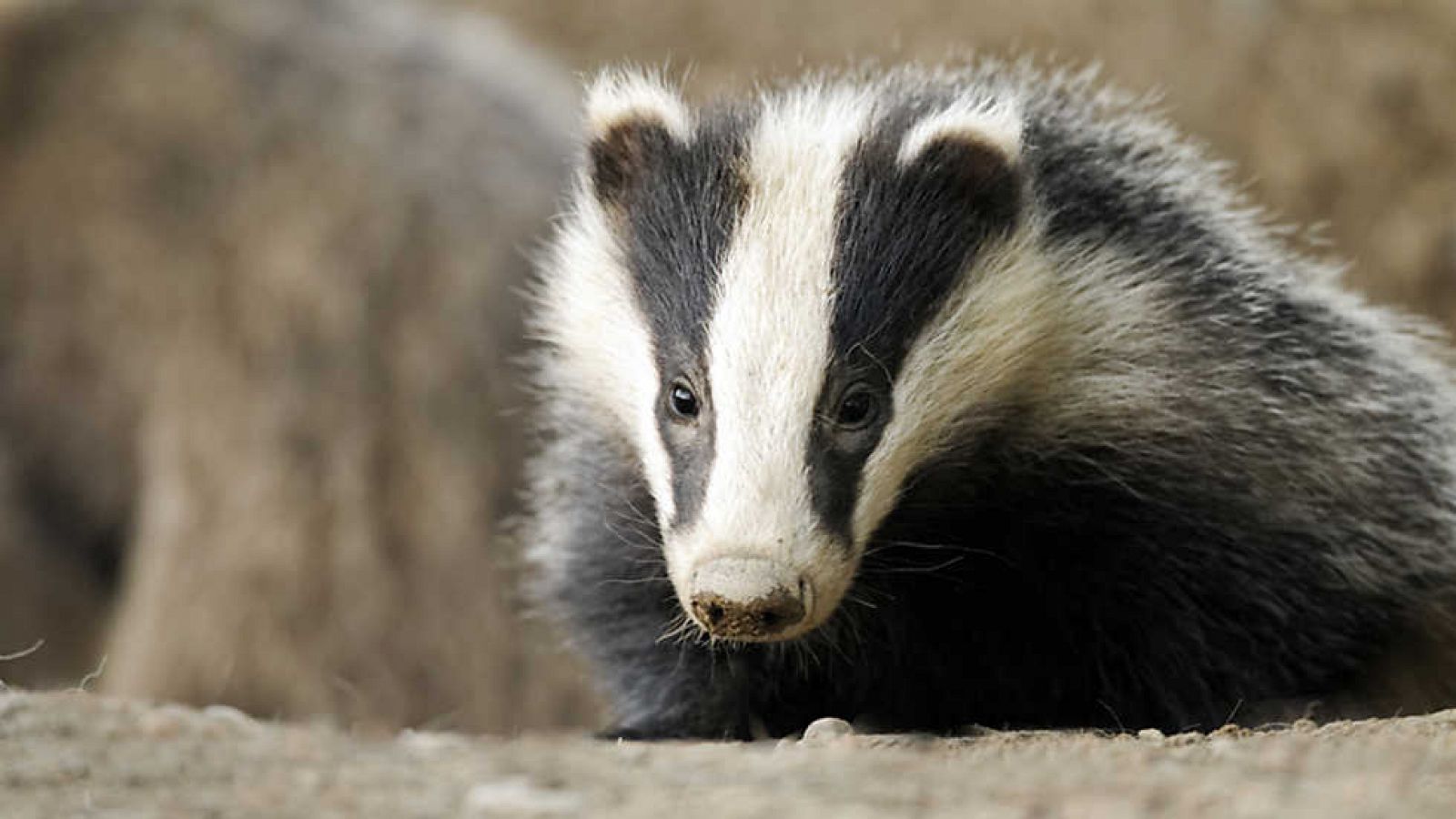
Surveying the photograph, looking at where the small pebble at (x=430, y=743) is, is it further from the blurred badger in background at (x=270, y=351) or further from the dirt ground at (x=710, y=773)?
the blurred badger in background at (x=270, y=351)

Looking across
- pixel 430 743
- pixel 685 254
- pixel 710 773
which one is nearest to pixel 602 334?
pixel 685 254

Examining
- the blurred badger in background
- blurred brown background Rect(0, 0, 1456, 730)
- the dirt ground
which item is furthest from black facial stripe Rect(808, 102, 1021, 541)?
the blurred badger in background

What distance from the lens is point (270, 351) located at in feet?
20.4

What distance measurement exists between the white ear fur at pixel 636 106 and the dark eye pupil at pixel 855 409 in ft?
1.95

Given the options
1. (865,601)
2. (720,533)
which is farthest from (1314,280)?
(720,533)

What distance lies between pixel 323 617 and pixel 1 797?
3608 mm

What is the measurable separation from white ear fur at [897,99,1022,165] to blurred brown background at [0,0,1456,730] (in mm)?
2593

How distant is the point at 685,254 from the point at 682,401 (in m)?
0.25

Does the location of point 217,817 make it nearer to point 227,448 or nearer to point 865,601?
point 865,601

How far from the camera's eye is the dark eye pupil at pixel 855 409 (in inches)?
113

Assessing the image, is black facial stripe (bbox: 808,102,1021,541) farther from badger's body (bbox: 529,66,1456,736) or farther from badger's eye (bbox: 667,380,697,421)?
badger's eye (bbox: 667,380,697,421)

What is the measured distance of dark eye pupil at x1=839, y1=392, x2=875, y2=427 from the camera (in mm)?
2881

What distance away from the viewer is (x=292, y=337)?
619 centimetres

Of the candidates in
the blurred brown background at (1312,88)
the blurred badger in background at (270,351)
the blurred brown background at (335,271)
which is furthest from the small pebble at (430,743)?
the blurred brown background at (1312,88)
